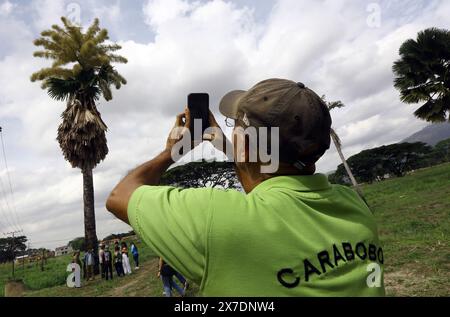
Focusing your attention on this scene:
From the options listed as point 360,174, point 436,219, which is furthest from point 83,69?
point 360,174

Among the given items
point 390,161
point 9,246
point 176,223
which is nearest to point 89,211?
point 176,223

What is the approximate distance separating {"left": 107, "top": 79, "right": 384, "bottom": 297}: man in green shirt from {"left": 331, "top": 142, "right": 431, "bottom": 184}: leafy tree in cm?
5546

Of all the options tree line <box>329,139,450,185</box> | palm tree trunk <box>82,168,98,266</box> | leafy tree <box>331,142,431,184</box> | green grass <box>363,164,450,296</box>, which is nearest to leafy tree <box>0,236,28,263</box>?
palm tree trunk <box>82,168,98,266</box>

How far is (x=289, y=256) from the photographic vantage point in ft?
3.16

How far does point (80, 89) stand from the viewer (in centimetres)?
1753

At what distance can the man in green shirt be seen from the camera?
93cm

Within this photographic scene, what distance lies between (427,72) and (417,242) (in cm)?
1375

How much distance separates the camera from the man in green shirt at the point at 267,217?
3.05ft

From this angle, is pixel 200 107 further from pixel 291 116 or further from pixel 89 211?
pixel 89 211

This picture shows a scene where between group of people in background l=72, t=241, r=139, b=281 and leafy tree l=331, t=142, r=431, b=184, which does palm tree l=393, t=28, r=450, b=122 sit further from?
leafy tree l=331, t=142, r=431, b=184

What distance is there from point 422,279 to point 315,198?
23.6 ft

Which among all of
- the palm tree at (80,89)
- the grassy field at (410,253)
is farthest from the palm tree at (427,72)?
the palm tree at (80,89)
